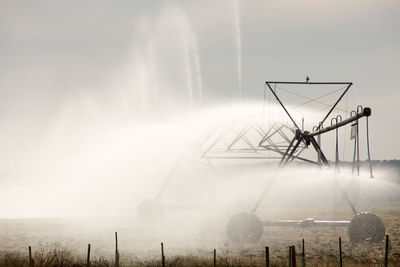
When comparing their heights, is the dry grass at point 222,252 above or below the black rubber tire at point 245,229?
below

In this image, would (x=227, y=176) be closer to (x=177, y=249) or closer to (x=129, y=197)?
(x=129, y=197)

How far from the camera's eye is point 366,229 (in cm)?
2525

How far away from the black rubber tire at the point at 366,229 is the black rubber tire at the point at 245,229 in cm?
449

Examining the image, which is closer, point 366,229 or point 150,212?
point 366,229

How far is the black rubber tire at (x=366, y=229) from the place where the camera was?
25.2 m

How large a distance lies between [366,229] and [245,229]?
5867 millimetres

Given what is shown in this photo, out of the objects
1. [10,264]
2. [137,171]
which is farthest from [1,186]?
[10,264]

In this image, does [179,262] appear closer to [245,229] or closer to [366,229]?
[245,229]

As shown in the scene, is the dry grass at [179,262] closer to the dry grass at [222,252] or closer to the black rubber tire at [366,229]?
the dry grass at [222,252]

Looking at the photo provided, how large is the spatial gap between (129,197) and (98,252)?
65.7 meters

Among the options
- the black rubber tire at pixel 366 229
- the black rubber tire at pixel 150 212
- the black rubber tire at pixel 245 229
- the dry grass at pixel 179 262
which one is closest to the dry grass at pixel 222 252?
the dry grass at pixel 179 262

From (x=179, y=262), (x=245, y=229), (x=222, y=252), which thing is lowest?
(x=222, y=252)

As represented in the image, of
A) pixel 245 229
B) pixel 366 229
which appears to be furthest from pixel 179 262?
pixel 366 229

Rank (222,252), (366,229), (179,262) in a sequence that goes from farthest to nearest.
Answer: (366,229) → (222,252) → (179,262)
